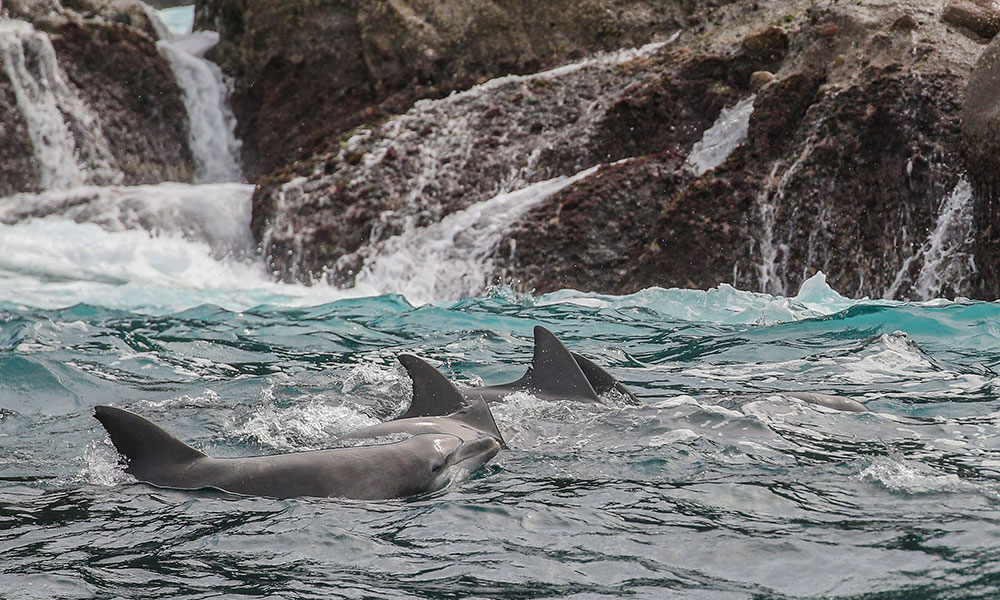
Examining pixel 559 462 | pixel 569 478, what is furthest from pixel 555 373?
pixel 569 478

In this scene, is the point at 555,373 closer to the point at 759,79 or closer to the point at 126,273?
the point at 759,79

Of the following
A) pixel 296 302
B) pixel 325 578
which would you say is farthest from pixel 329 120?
pixel 325 578

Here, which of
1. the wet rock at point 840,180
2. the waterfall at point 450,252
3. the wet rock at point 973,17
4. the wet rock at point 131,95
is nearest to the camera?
the wet rock at point 840,180

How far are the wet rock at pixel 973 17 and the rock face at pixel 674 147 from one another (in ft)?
0.12

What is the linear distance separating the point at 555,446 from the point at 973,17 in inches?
411

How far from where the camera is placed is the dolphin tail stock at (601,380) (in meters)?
6.55

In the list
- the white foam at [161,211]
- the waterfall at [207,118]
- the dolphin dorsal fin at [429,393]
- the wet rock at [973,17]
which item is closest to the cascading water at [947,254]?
the wet rock at [973,17]

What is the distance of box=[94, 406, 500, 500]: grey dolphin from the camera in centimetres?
480

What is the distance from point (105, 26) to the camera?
68.7 feet

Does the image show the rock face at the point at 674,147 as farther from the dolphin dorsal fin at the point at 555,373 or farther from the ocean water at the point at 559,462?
the dolphin dorsal fin at the point at 555,373

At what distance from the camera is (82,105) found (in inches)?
788

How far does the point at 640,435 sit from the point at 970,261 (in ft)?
24.5

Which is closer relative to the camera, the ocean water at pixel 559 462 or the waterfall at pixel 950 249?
the ocean water at pixel 559 462

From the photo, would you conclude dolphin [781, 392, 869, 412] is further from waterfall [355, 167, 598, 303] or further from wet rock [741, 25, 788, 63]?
wet rock [741, 25, 788, 63]
